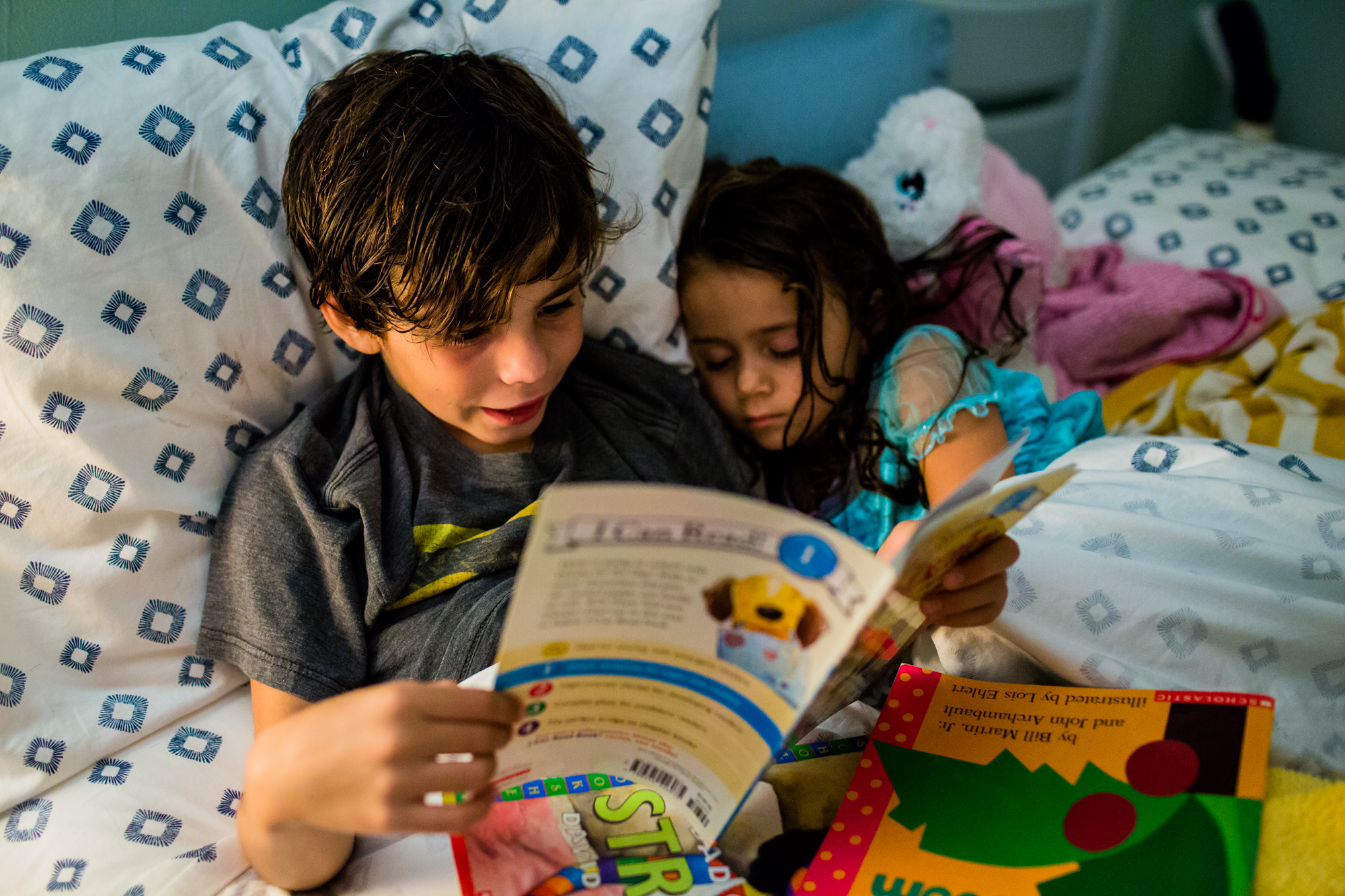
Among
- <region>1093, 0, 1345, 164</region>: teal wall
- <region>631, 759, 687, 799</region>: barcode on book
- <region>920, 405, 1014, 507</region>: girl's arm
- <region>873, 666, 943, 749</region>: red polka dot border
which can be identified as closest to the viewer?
<region>631, 759, 687, 799</region>: barcode on book

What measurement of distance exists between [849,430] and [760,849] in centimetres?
51

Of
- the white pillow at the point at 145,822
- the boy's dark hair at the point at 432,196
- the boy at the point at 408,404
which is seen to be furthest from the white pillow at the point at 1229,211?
the white pillow at the point at 145,822

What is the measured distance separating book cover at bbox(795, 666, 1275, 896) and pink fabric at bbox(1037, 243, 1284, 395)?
0.72 metres

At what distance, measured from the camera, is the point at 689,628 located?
496mm

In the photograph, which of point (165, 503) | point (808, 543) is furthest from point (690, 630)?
point (165, 503)

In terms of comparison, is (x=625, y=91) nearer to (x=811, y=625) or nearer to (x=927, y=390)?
(x=927, y=390)

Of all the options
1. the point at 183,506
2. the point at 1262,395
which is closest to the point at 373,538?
the point at 183,506

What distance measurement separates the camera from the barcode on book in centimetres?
57

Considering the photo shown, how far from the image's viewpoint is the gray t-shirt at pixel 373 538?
77cm

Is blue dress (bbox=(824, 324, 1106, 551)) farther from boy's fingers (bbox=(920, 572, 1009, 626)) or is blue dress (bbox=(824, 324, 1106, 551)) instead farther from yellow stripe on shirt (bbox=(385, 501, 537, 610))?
yellow stripe on shirt (bbox=(385, 501, 537, 610))

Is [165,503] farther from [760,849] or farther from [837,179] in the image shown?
[837,179]

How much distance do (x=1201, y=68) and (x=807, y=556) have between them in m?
2.11

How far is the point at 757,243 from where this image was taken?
3.28ft

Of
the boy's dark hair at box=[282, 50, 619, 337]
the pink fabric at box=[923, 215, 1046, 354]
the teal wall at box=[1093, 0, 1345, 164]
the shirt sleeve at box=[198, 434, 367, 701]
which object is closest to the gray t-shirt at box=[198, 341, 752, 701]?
the shirt sleeve at box=[198, 434, 367, 701]
